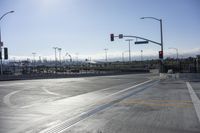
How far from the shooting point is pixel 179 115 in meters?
11.1

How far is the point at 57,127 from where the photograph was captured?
9266 mm

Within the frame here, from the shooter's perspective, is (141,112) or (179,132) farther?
(141,112)

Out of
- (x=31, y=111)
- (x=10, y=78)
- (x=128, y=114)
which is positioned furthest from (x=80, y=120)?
(x=10, y=78)

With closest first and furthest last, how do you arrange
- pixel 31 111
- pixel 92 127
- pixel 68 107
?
pixel 92 127 < pixel 31 111 < pixel 68 107

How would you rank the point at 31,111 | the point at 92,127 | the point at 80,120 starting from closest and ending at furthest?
the point at 92,127, the point at 80,120, the point at 31,111

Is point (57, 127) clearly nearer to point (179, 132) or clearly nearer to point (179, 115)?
point (179, 132)

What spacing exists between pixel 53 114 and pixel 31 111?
1.15 meters

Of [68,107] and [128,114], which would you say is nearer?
[128,114]

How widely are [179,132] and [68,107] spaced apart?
6.27 meters

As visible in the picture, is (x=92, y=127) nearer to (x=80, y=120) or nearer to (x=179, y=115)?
(x=80, y=120)

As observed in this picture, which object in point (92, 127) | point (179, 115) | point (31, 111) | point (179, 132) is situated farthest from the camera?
point (31, 111)

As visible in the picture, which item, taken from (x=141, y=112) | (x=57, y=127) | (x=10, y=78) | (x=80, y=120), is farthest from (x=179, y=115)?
(x=10, y=78)

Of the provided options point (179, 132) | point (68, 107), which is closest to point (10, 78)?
point (68, 107)

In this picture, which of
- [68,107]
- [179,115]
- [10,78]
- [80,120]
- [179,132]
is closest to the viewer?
[179,132]
